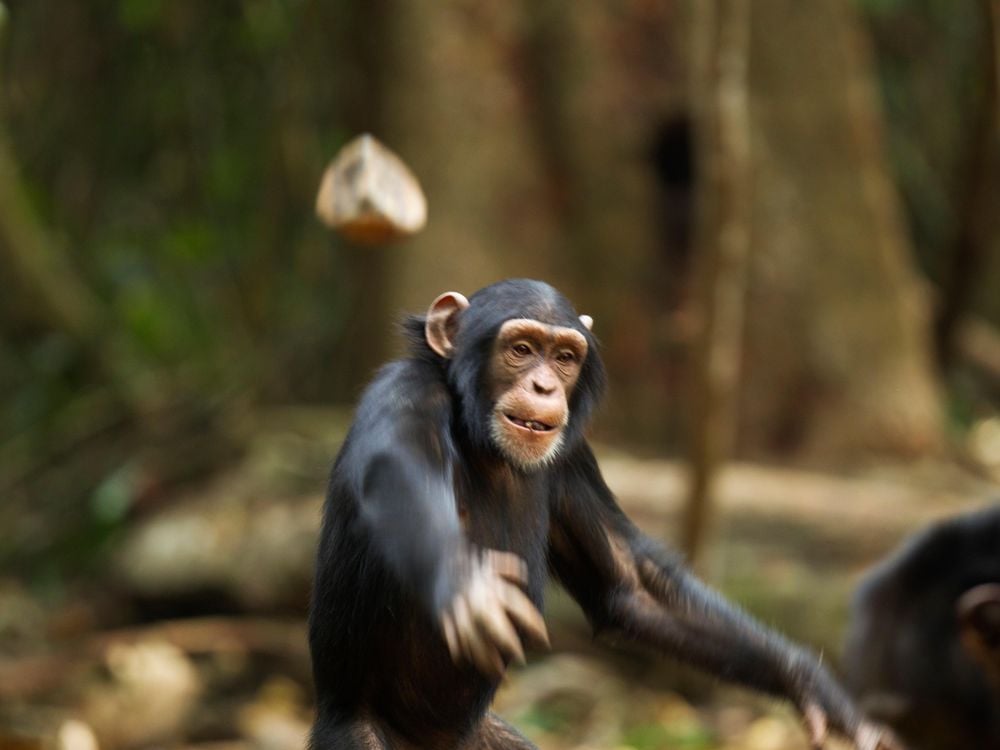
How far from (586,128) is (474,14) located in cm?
108

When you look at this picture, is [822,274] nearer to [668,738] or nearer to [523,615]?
[668,738]

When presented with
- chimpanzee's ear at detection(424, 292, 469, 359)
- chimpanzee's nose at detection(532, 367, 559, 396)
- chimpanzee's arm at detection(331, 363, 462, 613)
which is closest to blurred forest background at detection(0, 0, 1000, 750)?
chimpanzee's ear at detection(424, 292, 469, 359)

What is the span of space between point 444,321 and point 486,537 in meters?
0.66

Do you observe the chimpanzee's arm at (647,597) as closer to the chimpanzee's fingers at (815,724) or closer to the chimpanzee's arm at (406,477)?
the chimpanzee's fingers at (815,724)

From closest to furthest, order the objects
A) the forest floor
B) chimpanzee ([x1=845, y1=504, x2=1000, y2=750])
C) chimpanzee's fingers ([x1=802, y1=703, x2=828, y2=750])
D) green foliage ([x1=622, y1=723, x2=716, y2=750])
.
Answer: chimpanzee's fingers ([x1=802, y1=703, x2=828, y2=750]), chimpanzee ([x1=845, y1=504, x2=1000, y2=750]), green foliage ([x1=622, y1=723, x2=716, y2=750]), the forest floor

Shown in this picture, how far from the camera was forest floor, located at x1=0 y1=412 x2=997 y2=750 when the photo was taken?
25.4 feet

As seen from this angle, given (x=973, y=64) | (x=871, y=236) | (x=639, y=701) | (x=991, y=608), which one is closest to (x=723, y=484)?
(x=639, y=701)

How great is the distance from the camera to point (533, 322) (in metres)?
4.25

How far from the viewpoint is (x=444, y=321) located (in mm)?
4473

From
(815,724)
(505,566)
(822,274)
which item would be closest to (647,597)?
(815,724)

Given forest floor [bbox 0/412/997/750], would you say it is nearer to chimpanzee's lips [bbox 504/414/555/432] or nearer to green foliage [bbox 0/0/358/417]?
green foliage [bbox 0/0/358/417]

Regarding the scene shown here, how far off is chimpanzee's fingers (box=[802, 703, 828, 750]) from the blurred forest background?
3120 mm

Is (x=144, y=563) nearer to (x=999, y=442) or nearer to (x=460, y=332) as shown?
(x=460, y=332)

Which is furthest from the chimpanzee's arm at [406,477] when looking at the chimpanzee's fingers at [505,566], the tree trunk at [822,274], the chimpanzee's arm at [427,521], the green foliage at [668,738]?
the tree trunk at [822,274]
